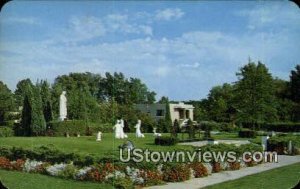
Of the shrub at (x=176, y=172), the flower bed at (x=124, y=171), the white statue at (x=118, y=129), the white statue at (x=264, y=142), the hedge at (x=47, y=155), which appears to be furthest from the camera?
the white statue at (x=264, y=142)

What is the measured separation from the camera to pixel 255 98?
10977 mm

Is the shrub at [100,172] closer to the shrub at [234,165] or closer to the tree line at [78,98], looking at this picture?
the tree line at [78,98]

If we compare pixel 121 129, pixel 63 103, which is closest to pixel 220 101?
pixel 121 129

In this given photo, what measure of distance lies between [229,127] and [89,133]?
241cm

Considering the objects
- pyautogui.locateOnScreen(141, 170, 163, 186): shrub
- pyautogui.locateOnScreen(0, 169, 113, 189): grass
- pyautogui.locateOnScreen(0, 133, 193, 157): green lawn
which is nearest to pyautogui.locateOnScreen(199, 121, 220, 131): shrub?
pyautogui.locateOnScreen(0, 133, 193, 157): green lawn

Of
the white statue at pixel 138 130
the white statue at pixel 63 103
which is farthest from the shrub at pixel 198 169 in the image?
the white statue at pixel 63 103

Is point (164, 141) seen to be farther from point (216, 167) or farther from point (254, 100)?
point (254, 100)

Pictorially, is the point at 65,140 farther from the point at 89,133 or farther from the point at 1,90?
the point at 1,90

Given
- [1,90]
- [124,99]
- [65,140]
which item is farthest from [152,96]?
[1,90]

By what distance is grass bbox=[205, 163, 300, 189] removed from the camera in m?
9.92

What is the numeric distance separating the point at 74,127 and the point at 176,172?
6.52ft

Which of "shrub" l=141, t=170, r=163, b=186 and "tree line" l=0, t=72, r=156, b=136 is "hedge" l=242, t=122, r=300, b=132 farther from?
"tree line" l=0, t=72, r=156, b=136

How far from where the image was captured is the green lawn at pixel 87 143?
10117 millimetres

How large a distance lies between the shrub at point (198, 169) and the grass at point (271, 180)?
350mm
